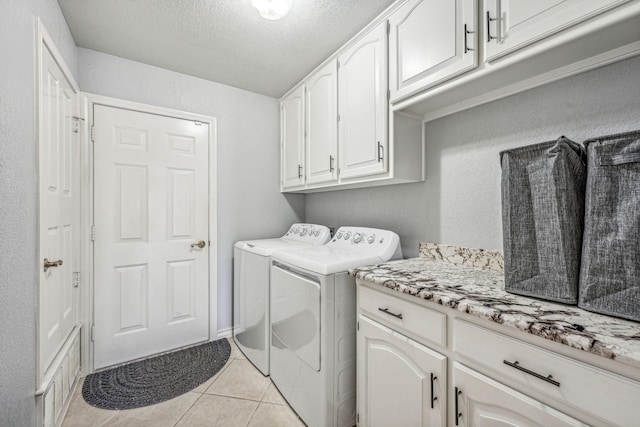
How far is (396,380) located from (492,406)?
15.4 inches

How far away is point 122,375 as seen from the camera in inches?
77.7

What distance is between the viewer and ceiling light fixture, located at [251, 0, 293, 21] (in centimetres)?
142

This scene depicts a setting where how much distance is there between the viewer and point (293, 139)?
2490 mm

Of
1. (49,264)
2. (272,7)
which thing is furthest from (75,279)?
(272,7)

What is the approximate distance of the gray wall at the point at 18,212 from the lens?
97 cm

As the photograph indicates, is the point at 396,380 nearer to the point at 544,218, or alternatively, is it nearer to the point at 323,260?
the point at 323,260

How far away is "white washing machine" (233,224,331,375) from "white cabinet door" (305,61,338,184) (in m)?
0.53

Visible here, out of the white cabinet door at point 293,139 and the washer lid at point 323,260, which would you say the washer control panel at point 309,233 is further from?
the washer lid at point 323,260

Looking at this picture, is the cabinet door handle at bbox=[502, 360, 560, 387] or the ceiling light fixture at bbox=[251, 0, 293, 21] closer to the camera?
the cabinet door handle at bbox=[502, 360, 560, 387]

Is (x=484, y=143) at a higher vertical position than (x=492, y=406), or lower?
Result: higher

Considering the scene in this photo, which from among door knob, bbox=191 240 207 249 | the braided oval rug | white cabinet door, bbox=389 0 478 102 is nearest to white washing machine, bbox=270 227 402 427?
the braided oval rug

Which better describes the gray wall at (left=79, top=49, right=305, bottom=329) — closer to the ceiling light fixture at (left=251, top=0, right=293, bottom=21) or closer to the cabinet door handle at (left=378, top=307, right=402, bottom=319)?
the ceiling light fixture at (left=251, top=0, right=293, bottom=21)

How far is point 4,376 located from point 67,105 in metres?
1.51

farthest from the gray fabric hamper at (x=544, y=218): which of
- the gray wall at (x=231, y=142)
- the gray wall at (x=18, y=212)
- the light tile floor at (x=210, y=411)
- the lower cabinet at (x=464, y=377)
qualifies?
the gray wall at (x=231, y=142)
